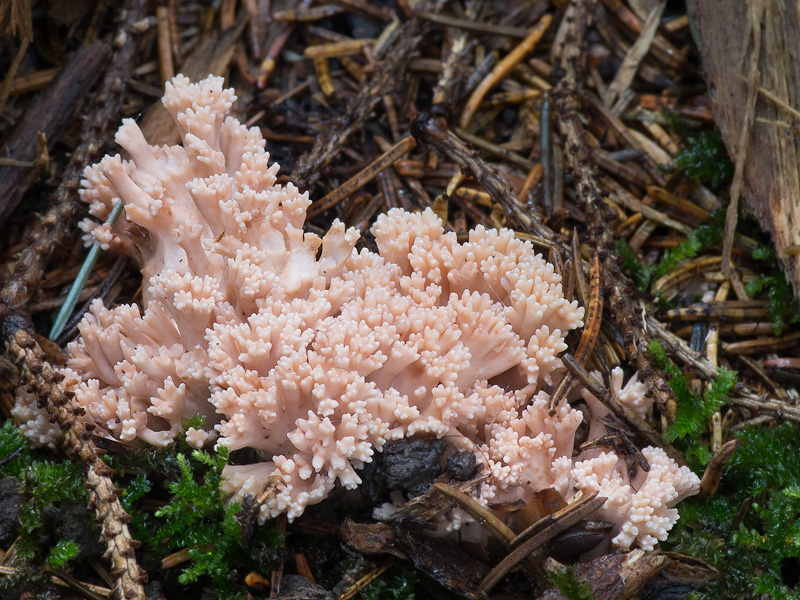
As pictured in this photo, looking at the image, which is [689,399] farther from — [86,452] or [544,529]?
[86,452]

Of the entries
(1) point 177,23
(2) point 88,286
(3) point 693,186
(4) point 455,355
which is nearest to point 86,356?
(2) point 88,286

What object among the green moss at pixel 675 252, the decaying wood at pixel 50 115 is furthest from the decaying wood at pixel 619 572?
the decaying wood at pixel 50 115

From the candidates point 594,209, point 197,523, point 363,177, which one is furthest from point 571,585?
point 363,177

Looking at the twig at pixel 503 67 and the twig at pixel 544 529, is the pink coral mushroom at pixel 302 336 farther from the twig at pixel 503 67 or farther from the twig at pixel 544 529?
the twig at pixel 503 67

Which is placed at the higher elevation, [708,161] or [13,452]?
[708,161]

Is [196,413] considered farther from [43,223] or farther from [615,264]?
[615,264]

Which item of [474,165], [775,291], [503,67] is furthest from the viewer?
[503,67]
